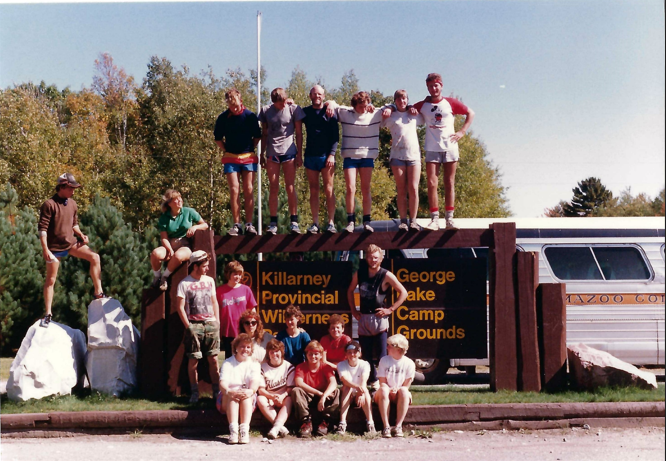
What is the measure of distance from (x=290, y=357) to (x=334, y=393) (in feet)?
2.20

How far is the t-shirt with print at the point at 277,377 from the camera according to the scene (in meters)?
7.64

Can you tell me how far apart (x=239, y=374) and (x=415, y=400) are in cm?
210

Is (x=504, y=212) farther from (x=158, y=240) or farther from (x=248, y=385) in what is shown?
(x=248, y=385)

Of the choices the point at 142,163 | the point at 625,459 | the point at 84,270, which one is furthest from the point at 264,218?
the point at 625,459

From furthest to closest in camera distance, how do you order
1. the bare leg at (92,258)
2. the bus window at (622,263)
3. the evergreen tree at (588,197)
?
the evergreen tree at (588,197)
the bus window at (622,263)
the bare leg at (92,258)

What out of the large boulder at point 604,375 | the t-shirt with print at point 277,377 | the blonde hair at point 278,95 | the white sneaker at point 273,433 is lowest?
the white sneaker at point 273,433

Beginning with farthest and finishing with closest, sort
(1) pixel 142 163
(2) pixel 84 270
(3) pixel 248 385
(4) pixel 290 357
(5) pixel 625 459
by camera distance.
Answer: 1. (1) pixel 142 163
2. (2) pixel 84 270
3. (4) pixel 290 357
4. (3) pixel 248 385
5. (5) pixel 625 459

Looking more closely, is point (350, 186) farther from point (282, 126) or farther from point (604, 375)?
point (604, 375)

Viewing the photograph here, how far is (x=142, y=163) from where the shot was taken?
101 ft

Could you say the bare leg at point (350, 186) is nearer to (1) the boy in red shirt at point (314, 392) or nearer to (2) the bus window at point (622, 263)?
(1) the boy in red shirt at point (314, 392)

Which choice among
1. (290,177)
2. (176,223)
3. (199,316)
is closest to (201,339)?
(199,316)

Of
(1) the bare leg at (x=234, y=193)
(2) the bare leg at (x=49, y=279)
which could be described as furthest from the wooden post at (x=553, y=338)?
(2) the bare leg at (x=49, y=279)

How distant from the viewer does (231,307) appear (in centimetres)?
846

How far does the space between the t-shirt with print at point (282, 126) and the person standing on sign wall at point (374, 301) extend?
1.57 m
